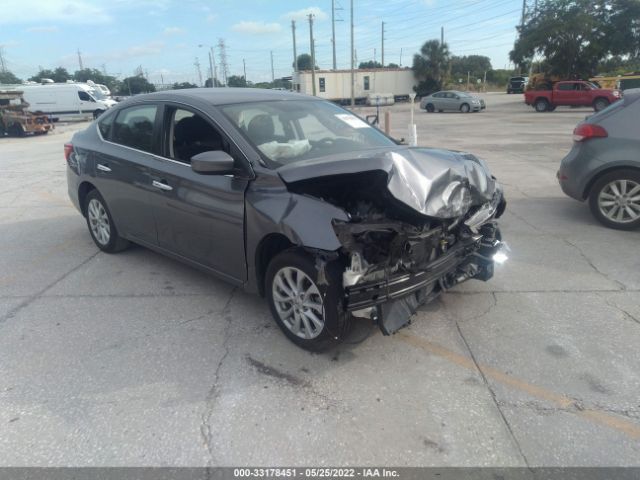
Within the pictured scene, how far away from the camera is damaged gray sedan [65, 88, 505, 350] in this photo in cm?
312

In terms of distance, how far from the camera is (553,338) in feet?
11.7

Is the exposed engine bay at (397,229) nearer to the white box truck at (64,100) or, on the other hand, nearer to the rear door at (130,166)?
the rear door at (130,166)

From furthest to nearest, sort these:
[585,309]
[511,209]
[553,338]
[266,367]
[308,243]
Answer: [511,209] < [585,309] < [553,338] < [266,367] < [308,243]

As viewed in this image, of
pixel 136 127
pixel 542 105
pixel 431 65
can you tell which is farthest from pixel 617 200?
pixel 431 65

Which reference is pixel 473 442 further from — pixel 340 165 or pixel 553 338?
pixel 340 165

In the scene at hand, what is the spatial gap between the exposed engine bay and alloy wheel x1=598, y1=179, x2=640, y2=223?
3277 millimetres

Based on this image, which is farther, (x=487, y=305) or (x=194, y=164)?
(x=487, y=305)

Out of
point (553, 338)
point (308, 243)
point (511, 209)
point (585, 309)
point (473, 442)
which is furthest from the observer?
point (511, 209)

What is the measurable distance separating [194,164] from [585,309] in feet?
10.9

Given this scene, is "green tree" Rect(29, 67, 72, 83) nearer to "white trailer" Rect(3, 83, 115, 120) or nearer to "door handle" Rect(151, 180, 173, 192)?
"white trailer" Rect(3, 83, 115, 120)

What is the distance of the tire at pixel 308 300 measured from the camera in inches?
124

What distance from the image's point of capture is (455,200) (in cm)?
340

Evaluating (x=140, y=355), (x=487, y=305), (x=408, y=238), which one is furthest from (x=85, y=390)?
(x=487, y=305)

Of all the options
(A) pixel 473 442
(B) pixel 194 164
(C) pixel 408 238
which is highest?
(B) pixel 194 164
